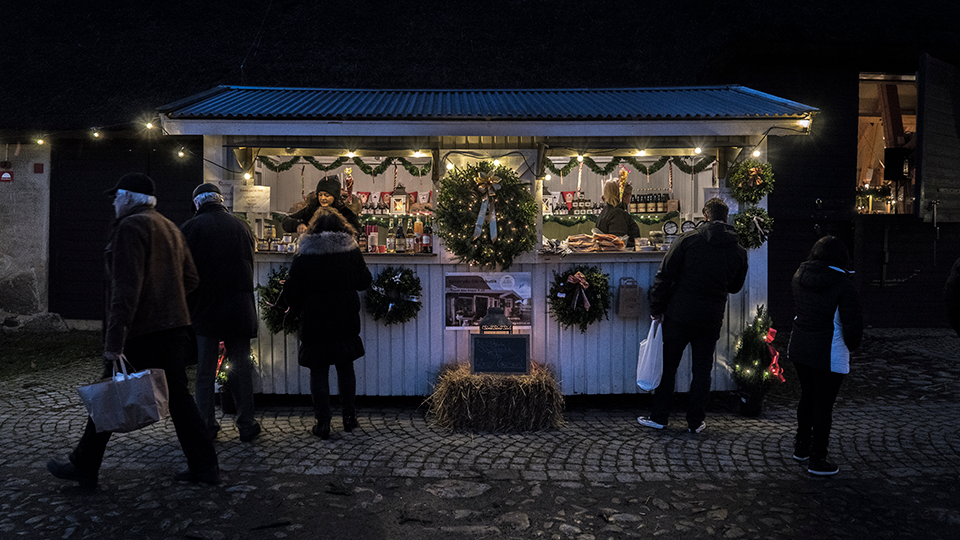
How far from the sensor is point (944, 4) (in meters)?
10.1

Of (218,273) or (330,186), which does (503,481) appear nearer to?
(218,273)

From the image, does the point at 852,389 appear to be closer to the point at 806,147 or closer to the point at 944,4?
the point at 806,147

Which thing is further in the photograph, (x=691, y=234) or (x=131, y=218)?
(x=691, y=234)

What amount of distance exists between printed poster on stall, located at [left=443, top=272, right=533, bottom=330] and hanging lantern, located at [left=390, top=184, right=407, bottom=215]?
382 cm

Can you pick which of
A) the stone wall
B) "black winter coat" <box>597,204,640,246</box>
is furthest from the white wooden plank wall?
the stone wall

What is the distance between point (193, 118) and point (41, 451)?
2970mm

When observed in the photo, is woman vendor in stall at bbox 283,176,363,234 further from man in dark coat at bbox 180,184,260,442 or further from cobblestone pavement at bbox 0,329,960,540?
cobblestone pavement at bbox 0,329,960,540

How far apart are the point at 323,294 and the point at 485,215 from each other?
164 cm

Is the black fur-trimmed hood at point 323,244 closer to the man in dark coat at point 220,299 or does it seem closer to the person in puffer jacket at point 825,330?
the man in dark coat at point 220,299

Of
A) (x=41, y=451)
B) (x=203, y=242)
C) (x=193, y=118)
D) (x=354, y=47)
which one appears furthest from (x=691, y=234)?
(x=354, y=47)

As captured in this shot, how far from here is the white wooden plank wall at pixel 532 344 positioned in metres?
6.36

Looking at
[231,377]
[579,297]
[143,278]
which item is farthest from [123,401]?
[579,297]

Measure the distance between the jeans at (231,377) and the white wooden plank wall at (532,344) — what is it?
1069 millimetres

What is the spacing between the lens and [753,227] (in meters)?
6.21
